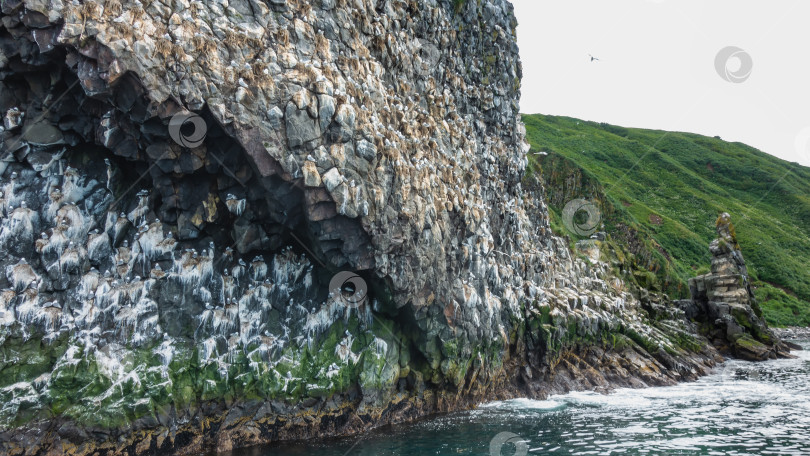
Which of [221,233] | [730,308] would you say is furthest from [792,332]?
[221,233]

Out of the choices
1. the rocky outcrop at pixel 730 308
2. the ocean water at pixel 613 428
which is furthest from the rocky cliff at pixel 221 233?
the rocky outcrop at pixel 730 308

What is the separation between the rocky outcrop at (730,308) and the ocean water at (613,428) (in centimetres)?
2068

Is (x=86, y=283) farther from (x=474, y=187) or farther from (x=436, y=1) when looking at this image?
(x=436, y=1)

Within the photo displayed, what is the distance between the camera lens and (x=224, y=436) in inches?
910

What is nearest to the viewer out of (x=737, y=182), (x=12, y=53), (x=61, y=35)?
(x=61, y=35)

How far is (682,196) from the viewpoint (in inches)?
5354

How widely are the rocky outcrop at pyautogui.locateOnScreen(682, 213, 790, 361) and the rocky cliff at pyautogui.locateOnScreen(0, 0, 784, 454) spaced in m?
40.0

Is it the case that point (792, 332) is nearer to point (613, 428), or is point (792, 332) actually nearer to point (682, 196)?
point (682, 196)

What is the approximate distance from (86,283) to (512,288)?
85.6ft

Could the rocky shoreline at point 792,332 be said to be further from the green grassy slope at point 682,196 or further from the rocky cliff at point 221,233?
the rocky cliff at point 221,233

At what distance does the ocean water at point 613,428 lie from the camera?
73.9 ft

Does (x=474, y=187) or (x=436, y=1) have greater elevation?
(x=436, y=1)

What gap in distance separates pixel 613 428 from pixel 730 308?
41.7 m

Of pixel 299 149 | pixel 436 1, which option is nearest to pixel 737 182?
pixel 436 1
